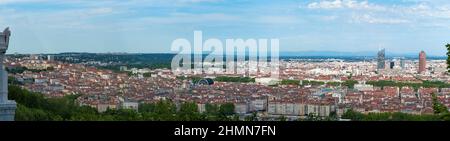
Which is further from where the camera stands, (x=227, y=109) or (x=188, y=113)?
(x=227, y=109)

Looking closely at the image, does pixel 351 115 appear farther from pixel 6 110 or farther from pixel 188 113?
pixel 6 110

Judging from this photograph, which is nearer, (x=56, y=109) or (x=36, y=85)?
(x=56, y=109)

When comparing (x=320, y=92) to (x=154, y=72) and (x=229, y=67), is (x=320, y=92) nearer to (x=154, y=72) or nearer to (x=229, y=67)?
(x=229, y=67)

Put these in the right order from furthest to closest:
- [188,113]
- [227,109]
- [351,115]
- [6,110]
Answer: [227,109] → [351,115] → [188,113] → [6,110]

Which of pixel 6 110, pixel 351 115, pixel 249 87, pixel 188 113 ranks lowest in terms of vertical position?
pixel 351 115

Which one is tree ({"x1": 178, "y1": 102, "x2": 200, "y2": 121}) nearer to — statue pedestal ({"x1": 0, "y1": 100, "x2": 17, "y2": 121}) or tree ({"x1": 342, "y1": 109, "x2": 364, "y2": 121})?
tree ({"x1": 342, "y1": 109, "x2": 364, "y2": 121})

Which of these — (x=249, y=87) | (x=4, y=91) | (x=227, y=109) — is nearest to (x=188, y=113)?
(x=227, y=109)

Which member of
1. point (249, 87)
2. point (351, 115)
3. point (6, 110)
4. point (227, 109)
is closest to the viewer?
point (6, 110)

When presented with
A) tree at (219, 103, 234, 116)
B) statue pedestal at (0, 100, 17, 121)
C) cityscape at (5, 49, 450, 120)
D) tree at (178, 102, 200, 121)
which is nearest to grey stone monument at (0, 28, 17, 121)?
statue pedestal at (0, 100, 17, 121)
